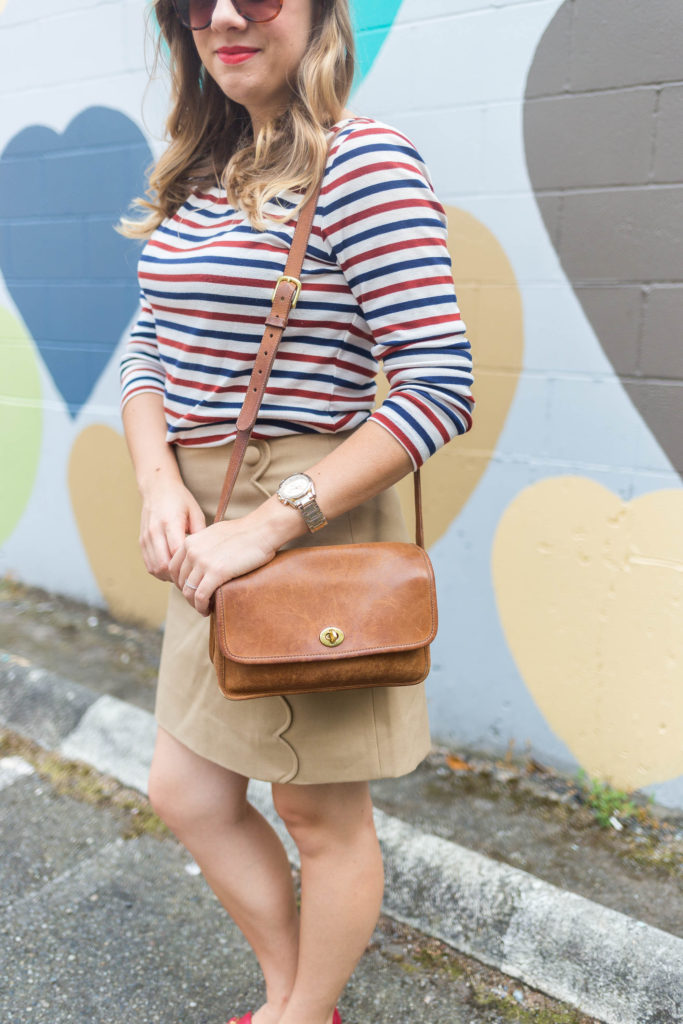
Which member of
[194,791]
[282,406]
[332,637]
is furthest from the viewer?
[194,791]

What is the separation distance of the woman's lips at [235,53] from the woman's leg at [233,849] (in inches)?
45.9

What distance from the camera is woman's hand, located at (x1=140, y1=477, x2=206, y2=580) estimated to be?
4.56 feet

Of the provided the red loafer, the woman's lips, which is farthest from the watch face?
the red loafer

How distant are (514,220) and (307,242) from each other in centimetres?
119

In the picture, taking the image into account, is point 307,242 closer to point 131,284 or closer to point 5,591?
point 131,284

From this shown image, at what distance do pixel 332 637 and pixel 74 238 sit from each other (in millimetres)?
2607

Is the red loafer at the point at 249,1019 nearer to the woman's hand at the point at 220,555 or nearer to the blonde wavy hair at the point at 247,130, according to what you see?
the woman's hand at the point at 220,555

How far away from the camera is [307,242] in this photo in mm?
1289

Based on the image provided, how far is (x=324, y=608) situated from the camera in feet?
4.14

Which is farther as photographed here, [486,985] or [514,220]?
[514,220]

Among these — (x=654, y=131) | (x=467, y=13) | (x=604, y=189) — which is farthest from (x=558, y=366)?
(x=467, y=13)

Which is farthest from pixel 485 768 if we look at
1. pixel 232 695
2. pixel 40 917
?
pixel 232 695

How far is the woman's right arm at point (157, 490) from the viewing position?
1397 millimetres

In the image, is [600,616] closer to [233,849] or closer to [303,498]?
[233,849]
